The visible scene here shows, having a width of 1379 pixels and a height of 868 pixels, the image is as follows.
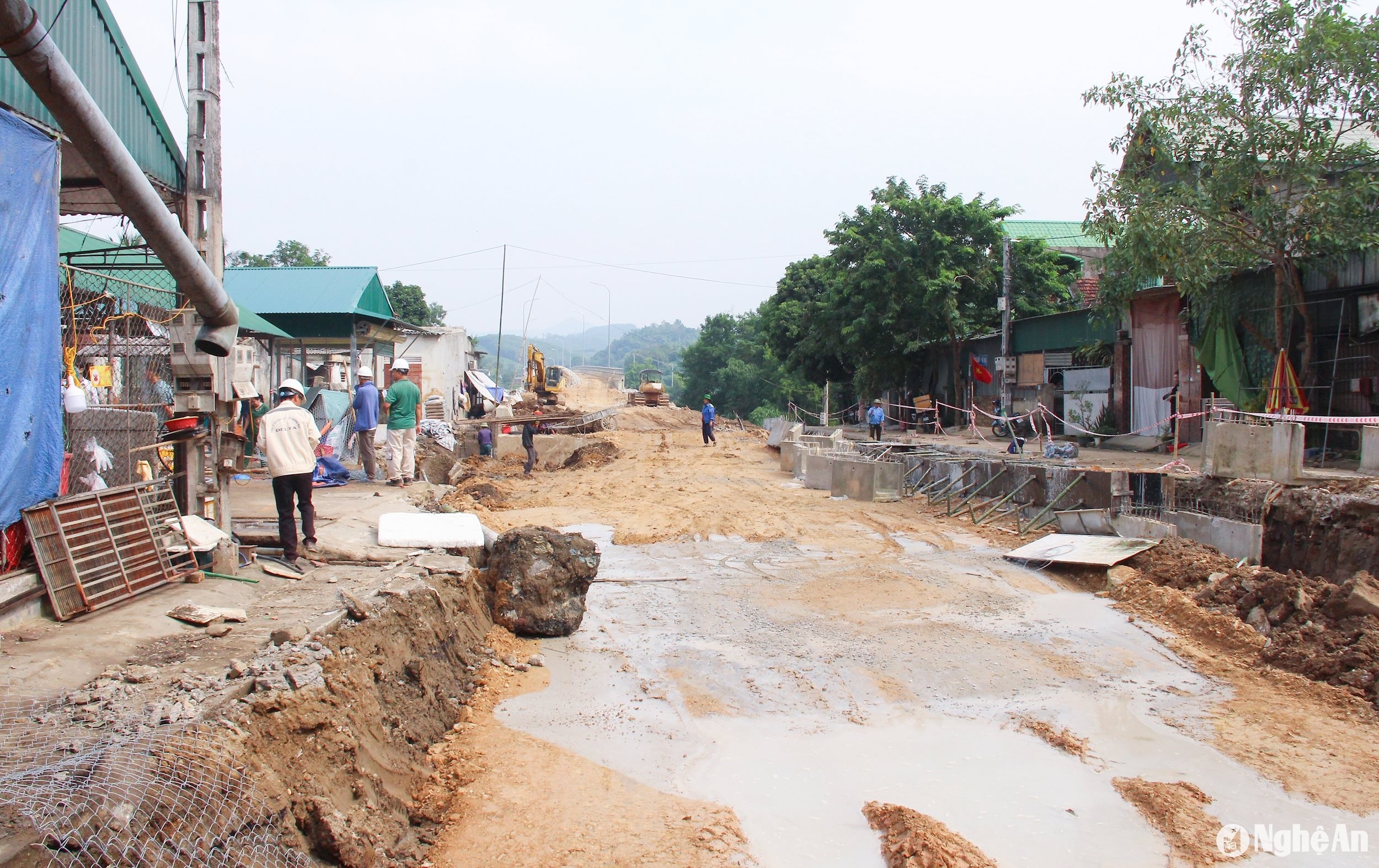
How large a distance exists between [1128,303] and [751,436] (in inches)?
739

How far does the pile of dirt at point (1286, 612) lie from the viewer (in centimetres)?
645

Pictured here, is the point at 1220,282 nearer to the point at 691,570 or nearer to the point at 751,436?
the point at 691,570

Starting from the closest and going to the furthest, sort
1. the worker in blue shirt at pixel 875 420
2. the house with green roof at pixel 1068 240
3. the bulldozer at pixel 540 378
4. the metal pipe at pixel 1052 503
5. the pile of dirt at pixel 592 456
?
the metal pipe at pixel 1052 503
the pile of dirt at pixel 592 456
the worker in blue shirt at pixel 875 420
the house with green roof at pixel 1068 240
the bulldozer at pixel 540 378

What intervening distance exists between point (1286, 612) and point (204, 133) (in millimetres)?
10103

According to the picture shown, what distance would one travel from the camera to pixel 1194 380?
17266 millimetres

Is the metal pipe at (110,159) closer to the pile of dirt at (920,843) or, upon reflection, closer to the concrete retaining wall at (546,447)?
the pile of dirt at (920,843)

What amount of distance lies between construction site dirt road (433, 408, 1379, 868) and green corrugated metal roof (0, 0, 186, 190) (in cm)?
526

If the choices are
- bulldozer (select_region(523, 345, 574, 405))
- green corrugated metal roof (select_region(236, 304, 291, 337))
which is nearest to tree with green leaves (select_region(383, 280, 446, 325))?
bulldozer (select_region(523, 345, 574, 405))

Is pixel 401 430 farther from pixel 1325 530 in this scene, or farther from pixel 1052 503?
pixel 1325 530

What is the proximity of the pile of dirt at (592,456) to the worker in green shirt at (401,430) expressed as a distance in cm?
812

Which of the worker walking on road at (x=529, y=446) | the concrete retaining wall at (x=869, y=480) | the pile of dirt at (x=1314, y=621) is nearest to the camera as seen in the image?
the pile of dirt at (x=1314, y=621)

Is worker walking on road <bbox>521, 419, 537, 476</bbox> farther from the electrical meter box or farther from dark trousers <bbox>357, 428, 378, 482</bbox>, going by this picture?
the electrical meter box

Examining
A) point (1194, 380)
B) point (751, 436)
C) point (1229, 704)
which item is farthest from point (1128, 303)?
point (751, 436)

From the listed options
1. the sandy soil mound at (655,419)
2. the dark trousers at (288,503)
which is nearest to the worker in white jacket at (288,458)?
the dark trousers at (288,503)
